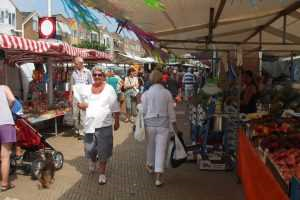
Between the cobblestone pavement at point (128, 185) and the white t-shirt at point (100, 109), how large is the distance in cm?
90

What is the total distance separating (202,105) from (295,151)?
405 centimetres

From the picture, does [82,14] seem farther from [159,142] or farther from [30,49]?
[30,49]

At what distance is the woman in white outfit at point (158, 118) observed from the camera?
6.59m

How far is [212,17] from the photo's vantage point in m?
7.28

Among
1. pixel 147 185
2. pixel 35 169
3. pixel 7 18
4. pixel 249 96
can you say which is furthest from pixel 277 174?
pixel 7 18

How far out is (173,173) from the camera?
747 cm

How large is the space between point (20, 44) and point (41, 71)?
5270 mm

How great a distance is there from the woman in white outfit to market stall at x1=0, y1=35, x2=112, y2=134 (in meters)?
3.30

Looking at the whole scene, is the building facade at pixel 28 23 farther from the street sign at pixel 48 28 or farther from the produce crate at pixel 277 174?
the produce crate at pixel 277 174

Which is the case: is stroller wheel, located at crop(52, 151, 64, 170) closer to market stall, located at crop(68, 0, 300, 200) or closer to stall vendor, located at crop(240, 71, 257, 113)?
market stall, located at crop(68, 0, 300, 200)

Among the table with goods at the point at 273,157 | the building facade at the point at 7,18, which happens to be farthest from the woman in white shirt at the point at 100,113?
the building facade at the point at 7,18

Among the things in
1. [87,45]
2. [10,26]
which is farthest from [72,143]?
[10,26]

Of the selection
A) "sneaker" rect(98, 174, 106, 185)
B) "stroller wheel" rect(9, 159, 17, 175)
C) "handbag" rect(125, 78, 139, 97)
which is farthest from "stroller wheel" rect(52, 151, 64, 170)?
"handbag" rect(125, 78, 139, 97)

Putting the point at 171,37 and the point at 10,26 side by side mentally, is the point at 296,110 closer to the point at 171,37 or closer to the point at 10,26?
the point at 171,37
